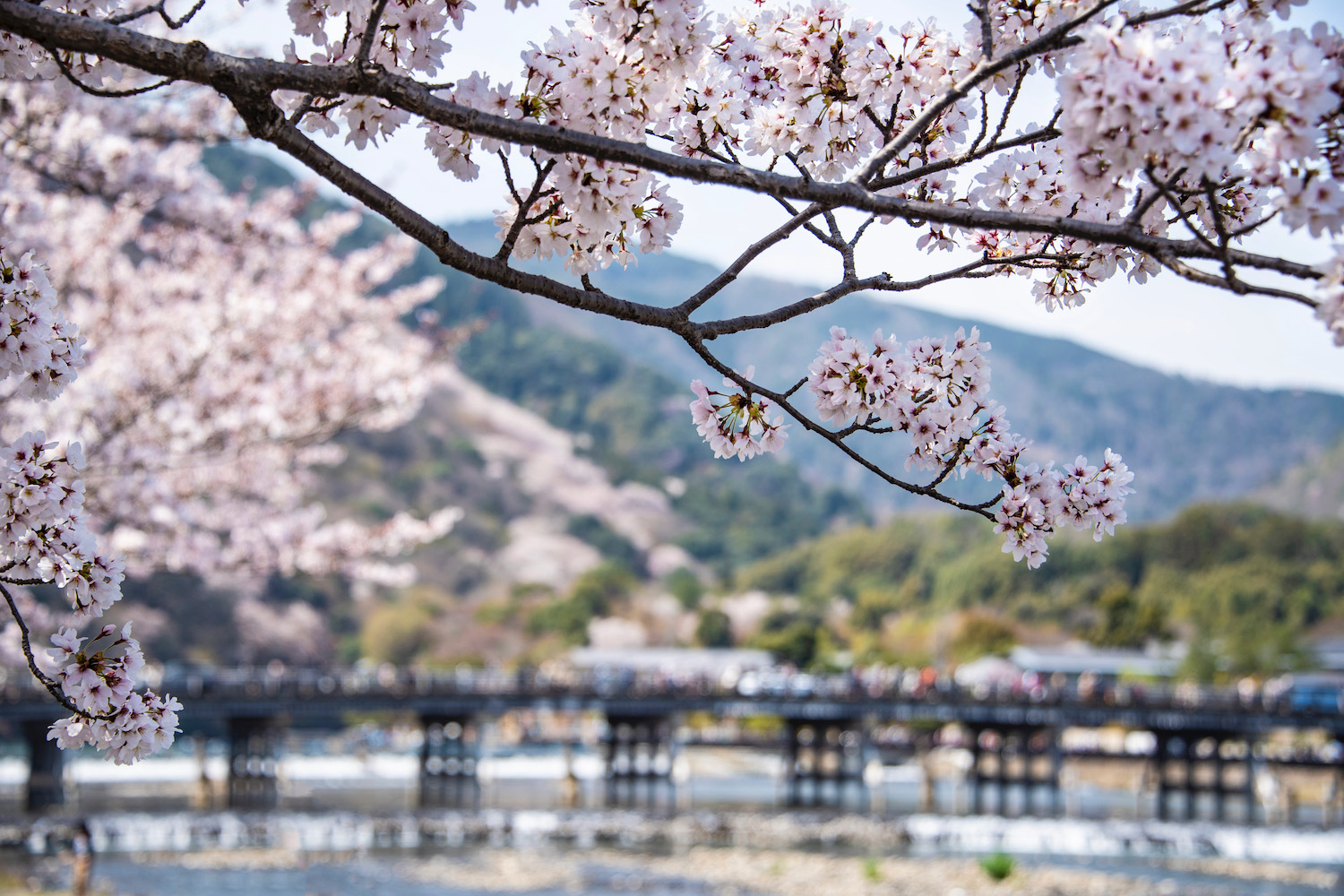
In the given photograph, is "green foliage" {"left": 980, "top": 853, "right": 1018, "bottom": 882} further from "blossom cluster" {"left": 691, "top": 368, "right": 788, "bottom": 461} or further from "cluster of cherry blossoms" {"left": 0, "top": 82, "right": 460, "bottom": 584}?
"blossom cluster" {"left": 691, "top": 368, "right": 788, "bottom": 461}

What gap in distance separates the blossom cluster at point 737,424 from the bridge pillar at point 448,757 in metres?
42.0

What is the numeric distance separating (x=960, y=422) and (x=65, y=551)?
7.19ft

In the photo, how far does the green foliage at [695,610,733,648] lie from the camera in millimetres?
85688

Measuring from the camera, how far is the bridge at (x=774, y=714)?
4053cm

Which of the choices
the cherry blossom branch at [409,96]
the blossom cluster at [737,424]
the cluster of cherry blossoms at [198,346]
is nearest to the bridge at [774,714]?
the cluster of cherry blossoms at [198,346]

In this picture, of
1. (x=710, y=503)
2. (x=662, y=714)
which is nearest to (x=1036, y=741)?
(x=662, y=714)

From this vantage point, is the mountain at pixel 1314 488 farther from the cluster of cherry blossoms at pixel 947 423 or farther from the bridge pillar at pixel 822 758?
the cluster of cherry blossoms at pixel 947 423

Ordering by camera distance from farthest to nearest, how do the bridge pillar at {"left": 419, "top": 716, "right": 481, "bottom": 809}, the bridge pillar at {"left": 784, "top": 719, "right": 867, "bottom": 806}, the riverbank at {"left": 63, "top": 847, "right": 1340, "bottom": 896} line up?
the bridge pillar at {"left": 784, "top": 719, "right": 867, "bottom": 806} → the bridge pillar at {"left": 419, "top": 716, "right": 481, "bottom": 809} → the riverbank at {"left": 63, "top": 847, "right": 1340, "bottom": 896}

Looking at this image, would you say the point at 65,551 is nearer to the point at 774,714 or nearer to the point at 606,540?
the point at 774,714

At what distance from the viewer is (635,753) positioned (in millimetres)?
46312

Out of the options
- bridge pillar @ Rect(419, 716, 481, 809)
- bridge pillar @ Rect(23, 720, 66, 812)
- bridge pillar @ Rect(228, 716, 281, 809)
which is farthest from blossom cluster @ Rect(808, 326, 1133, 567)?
bridge pillar @ Rect(419, 716, 481, 809)

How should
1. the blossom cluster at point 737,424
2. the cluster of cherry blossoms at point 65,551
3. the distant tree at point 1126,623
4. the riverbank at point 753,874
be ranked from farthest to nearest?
the distant tree at point 1126,623 < the riverbank at point 753,874 < the blossom cluster at point 737,424 < the cluster of cherry blossoms at point 65,551

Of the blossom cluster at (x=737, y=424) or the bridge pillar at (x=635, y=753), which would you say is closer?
the blossom cluster at (x=737, y=424)

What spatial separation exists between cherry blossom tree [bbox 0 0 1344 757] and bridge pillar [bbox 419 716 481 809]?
41780mm
